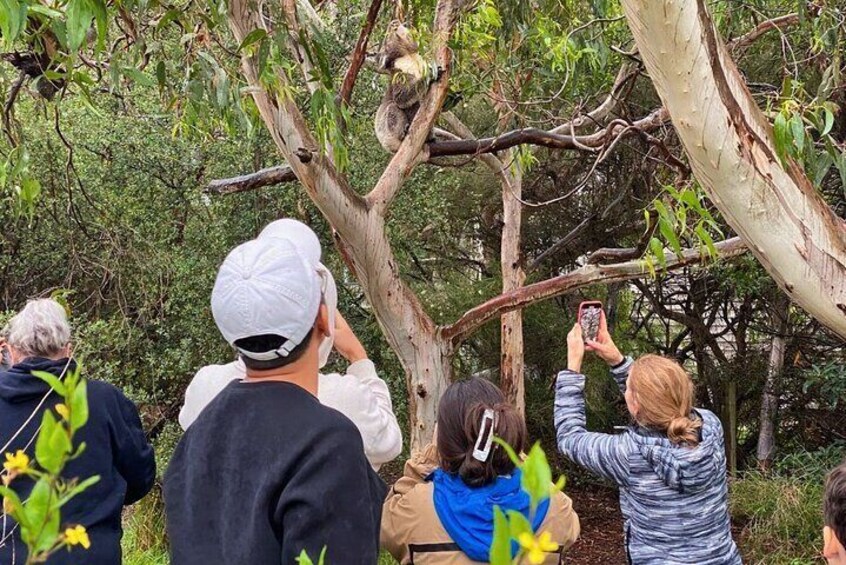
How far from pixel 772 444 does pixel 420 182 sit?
11.0ft

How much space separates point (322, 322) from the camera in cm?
128

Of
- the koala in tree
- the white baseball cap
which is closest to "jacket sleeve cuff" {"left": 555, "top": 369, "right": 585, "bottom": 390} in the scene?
the white baseball cap

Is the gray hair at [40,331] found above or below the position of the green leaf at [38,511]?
below

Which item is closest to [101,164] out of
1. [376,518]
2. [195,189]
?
[195,189]

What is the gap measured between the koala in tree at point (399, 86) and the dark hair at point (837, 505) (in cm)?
307

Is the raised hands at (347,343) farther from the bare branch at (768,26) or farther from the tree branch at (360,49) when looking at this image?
the bare branch at (768,26)

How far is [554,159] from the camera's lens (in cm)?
670

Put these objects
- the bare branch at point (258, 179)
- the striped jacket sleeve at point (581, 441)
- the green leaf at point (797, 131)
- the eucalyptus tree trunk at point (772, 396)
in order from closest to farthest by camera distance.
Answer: the green leaf at point (797, 131)
the striped jacket sleeve at point (581, 441)
the bare branch at point (258, 179)
the eucalyptus tree trunk at point (772, 396)

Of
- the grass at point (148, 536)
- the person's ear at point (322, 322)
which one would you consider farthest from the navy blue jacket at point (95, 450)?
the grass at point (148, 536)

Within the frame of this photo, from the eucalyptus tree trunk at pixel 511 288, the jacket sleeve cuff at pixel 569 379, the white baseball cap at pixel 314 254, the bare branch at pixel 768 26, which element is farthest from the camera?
the eucalyptus tree trunk at pixel 511 288

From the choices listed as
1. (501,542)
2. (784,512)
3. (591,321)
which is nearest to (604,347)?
(591,321)

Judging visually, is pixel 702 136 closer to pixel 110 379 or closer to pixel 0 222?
pixel 110 379

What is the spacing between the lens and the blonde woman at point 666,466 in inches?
80.4

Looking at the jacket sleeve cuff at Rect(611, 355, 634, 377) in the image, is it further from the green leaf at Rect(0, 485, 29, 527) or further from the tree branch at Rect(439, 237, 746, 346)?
the green leaf at Rect(0, 485, 29, 527)
